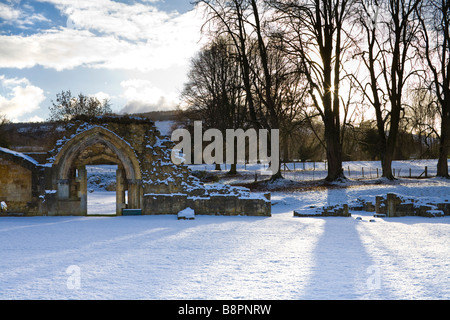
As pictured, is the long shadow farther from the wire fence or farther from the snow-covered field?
the wire fence

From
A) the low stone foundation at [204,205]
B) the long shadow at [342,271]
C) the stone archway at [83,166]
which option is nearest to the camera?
the long shadow at [342,271]

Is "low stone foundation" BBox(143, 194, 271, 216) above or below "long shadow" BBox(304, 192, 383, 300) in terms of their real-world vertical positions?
above

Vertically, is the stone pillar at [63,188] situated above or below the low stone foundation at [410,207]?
above

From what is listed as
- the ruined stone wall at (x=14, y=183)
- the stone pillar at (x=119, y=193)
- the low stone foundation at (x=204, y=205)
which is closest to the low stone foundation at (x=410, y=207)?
the low stone foundation at (x=204, y=205)

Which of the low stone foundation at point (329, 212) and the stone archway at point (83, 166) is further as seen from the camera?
the low stone foundation at point (329, 212)

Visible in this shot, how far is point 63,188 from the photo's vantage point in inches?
527

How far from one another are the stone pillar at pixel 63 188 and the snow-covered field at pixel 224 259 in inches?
67.5

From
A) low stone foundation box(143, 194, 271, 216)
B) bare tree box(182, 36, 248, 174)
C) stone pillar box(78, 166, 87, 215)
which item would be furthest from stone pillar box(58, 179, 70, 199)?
bare tree box(182, 36, 248, 174)

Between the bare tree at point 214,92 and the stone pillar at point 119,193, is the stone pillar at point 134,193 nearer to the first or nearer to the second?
the stone pillar at point 119,193

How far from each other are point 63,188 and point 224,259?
28.8ft

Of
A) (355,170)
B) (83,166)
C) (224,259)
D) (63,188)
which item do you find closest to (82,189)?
(63,188)

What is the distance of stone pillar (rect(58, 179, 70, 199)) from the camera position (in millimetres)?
13320

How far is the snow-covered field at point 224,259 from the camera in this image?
501cm
